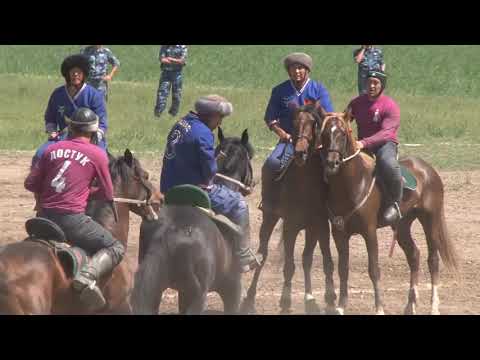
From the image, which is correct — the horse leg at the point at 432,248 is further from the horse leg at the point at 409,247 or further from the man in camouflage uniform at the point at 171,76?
the man in camouflage uniform at the point at 171,76

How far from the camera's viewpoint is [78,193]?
9.91 metres

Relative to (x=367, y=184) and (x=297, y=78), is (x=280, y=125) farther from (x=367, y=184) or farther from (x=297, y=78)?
(x=367, y=184)

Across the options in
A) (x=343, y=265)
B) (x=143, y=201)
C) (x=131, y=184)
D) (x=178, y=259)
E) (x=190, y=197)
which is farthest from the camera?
(x=343, y=265)

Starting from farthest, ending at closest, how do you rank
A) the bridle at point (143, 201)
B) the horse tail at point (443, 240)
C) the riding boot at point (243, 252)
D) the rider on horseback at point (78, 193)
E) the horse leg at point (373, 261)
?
the horse tail at point (443, 240) → the horse leg at point (373, 261) → the riding boot at point (243, 252) → the bridle at point (143, 201) → the rider on horseback at point (78, 193)

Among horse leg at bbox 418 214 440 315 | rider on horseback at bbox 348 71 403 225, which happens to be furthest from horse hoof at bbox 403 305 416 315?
rider on horseback at bbox 348 71 403 225

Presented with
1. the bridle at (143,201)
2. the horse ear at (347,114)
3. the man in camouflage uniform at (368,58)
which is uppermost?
the man in camouflage uniform at (368,58)

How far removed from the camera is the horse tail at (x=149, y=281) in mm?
10367

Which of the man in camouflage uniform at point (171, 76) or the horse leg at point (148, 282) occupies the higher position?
the man in camouflage uniform at point (171, 76)

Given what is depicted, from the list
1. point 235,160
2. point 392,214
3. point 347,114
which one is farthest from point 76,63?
point 392,214

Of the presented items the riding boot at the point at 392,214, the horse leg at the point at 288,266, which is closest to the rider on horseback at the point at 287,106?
the horse leg at the point at 288,266

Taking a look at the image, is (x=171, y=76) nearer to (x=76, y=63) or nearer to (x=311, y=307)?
(x=76, y=63)

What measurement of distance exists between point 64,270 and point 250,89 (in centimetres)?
2689
